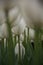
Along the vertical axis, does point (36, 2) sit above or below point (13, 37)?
above

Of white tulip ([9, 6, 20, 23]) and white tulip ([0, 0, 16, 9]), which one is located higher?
white tulip ([0, 0, 16, 9])

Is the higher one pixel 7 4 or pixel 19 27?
pixel 7 4

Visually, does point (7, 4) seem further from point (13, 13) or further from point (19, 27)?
point (19, 27)

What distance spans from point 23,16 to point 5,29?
148 mm

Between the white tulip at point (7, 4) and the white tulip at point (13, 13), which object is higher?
the white tulip at point (7, 4)

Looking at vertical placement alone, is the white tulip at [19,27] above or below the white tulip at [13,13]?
below

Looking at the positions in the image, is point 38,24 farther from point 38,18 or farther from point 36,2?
point 36,2

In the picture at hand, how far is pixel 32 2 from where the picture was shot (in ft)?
3.57

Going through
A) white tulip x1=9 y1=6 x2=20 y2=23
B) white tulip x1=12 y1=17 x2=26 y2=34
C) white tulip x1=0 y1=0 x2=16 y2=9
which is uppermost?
white tulip x1=0 y1=0 x2=16 y2=9

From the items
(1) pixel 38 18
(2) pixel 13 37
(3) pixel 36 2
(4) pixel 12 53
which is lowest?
(4) pixel 12 53

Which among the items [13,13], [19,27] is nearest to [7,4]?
[13,13]

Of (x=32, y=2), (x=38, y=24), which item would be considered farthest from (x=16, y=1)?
(x=38, y=24)

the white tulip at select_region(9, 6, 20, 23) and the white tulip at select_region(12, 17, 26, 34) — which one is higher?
the white tulip at select_region(9, 6, 20, 23)

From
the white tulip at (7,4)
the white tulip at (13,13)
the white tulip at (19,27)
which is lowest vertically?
the white tulip at (19,27)
